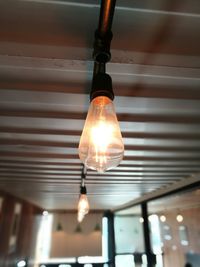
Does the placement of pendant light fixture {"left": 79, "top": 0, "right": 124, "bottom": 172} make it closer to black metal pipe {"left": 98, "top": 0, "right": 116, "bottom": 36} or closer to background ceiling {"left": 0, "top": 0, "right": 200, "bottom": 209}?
black metal pipe {"left": 98, "top": 0, "right": 116, "bottom": 36}

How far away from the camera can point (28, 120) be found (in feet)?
4.22

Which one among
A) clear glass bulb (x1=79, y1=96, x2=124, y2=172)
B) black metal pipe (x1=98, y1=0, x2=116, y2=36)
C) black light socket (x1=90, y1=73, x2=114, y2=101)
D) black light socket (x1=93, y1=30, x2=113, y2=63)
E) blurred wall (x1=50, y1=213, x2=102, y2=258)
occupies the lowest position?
blurred wall (x1=50, y1=213, x2=102, y2=258)

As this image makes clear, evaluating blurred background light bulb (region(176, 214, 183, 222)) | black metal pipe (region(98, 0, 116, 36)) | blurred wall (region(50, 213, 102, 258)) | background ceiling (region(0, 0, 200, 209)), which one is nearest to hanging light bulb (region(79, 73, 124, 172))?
black metal pipe (region(98, 0, 116, 36))

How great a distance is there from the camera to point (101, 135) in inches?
21.4

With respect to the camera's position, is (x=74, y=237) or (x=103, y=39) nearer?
(x=103, y=39)

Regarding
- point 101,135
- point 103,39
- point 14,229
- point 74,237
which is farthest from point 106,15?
point 74,237

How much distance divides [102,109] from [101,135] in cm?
→ 6

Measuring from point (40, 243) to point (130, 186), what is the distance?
3914mm

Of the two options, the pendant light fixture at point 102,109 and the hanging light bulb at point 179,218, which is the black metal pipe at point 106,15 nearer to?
the pendant light fixture at point 102,109

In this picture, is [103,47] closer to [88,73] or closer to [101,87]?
[101,87]

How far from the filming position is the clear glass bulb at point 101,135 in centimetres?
53

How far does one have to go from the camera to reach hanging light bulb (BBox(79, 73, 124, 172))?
1.70 ft

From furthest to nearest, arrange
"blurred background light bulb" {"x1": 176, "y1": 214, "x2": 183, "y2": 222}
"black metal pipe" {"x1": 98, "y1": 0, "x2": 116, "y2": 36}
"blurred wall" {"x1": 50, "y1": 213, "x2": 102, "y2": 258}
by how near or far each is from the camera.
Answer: "blurred wall" {"x1": 50, "y1": 213, "x2": 102, "y2": 258}
"blurred background light bulb" {"x1": 176, "y1": 214, "x2": 183, "y2": 222}
"black metal pipe" {"x1": 98, "y1": 0, "x2": 116, "y2": 36}

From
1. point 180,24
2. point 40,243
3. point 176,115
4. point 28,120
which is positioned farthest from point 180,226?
point 40,243
